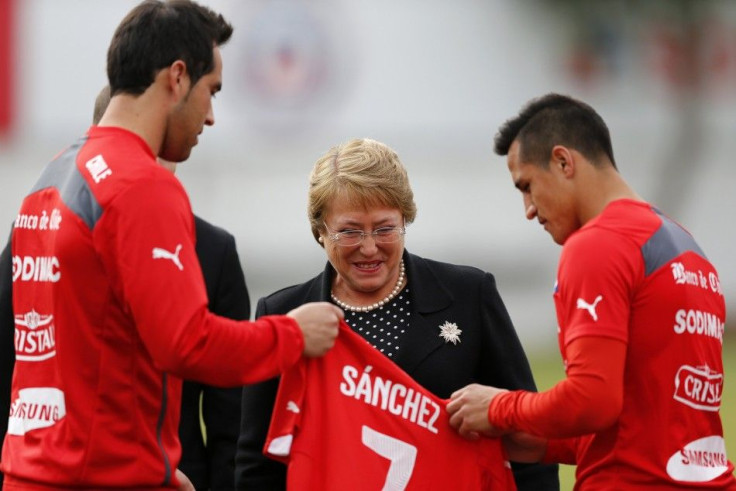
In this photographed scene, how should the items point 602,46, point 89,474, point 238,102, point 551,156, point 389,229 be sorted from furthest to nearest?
1. point 602,46
2. point 238,102
3. point 389,229
4. point 551,156
5. point 89,474

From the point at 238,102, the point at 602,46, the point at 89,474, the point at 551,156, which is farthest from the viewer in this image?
the point at 602,46

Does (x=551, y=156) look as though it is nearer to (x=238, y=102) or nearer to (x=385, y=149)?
(x=385, y=149)

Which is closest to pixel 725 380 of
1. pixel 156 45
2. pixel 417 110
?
pixel 417 110

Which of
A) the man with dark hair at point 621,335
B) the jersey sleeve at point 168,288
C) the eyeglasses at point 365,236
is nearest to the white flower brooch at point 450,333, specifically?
the eyeglasses at point 365,236

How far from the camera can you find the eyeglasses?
462 centimetres

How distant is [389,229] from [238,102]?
51.2 ft

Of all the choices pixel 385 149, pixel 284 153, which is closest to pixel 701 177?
pixel 284 153

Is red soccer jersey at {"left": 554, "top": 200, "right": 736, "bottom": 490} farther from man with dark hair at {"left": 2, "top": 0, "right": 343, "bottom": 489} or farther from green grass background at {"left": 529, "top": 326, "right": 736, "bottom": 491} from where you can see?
green grass background at {"left": 529, "top": 326, "right": 736, "bottom": 491}

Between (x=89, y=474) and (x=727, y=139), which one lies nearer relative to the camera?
(x=89, y=474)

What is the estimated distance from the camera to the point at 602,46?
2284 centimetres

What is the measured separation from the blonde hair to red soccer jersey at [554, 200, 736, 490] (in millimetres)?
874

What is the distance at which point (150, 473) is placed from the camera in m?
3.84

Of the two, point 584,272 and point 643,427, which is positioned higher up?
point 584,272

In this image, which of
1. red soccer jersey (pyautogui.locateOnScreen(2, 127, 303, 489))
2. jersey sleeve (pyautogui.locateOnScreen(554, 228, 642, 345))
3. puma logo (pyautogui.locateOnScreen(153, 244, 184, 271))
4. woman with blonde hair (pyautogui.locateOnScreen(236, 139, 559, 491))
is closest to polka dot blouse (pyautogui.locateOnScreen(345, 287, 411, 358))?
woman with blonde hair (pyautogui.locateOnScreen(236, 139, 559, 491))
